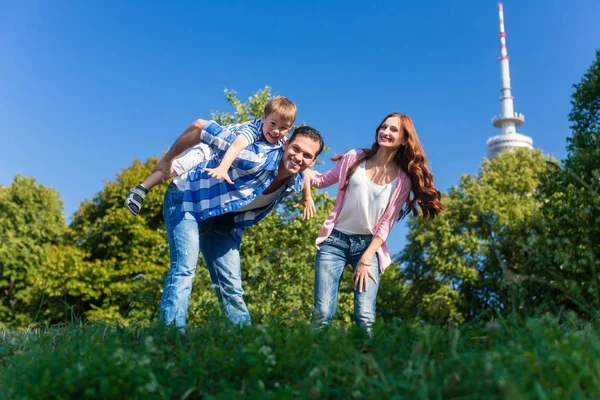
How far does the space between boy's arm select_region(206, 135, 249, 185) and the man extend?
10 cm

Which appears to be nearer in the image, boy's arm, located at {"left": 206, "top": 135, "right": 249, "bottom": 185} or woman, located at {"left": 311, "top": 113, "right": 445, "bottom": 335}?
boy's arm, located at {"left": 206, "top": 135, "right": 249, "bottom": 185}

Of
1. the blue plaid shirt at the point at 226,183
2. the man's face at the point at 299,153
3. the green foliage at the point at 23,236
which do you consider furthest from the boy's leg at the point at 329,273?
the green foliage at the point at 23,236

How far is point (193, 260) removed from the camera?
16.3 feet

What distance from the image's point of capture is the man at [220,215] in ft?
16.1

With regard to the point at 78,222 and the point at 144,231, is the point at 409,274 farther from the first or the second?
the point at 78,222

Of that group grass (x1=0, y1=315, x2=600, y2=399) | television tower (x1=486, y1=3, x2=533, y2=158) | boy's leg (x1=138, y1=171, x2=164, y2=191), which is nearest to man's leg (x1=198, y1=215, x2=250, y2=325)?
boy's leg (x1=138, y1=171, x2=164, y2=191)

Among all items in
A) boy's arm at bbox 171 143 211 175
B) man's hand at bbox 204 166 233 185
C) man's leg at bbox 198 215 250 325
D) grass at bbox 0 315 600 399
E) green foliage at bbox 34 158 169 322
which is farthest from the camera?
green foliage at bbox 34 158 169 322

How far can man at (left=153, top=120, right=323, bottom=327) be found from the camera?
4918 mm

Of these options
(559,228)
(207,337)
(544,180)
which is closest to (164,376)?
(207,337)

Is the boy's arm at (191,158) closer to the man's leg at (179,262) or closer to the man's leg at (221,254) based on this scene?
the man's leg at (179,262)

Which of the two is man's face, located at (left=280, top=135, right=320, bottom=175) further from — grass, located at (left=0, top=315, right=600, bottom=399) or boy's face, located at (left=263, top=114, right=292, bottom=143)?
grass, located at (left=0, top=315, right=600, bottom=399)

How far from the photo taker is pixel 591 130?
54.1ft

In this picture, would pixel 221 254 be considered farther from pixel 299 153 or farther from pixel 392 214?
pixel 392 214

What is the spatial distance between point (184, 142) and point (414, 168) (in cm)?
217
